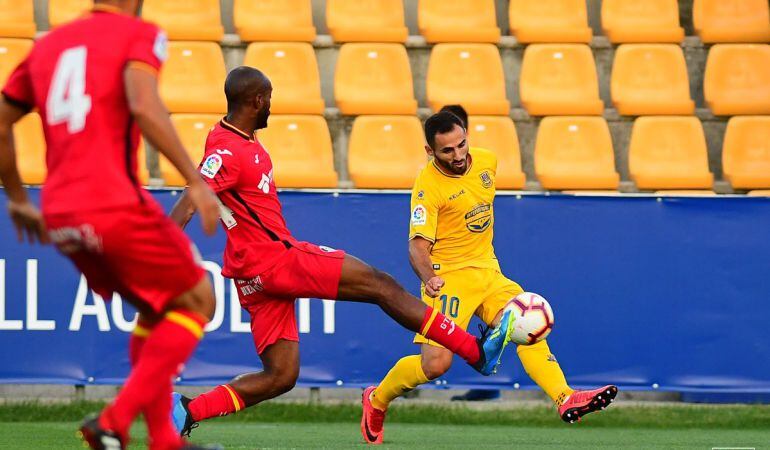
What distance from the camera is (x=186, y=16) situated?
1280 cm

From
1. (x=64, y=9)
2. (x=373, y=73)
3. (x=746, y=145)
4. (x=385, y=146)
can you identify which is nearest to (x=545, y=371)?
(x=385, y=146)

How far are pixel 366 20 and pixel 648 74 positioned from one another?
2640 millimetres

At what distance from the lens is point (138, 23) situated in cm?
474

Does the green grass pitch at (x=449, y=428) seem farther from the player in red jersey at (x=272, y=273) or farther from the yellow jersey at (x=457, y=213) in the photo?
the yellow jersey at (x=457, y=213)

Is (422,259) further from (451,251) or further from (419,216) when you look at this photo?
(451,251)

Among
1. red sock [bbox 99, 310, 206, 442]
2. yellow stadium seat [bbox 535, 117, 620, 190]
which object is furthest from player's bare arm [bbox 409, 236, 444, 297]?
yellow stadium seat [bbox 535, 117, 620, 190]

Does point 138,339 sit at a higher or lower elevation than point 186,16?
lower

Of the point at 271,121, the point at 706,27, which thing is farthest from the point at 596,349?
the point at 706,27

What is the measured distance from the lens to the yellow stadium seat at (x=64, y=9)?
496 inches

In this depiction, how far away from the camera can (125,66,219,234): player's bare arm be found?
4590 mm

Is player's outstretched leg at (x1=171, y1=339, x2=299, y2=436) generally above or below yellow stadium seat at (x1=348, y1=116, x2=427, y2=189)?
below

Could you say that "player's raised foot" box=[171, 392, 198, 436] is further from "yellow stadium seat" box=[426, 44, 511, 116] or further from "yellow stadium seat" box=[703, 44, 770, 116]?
"yellow stadium seat" box=[703, 44, 770, 116]

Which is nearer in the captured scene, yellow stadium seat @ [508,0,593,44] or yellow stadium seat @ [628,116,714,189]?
yellow stadium seat @ [628,116,714,189]

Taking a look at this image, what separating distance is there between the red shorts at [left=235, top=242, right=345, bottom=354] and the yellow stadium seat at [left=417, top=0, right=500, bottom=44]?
5740mm
